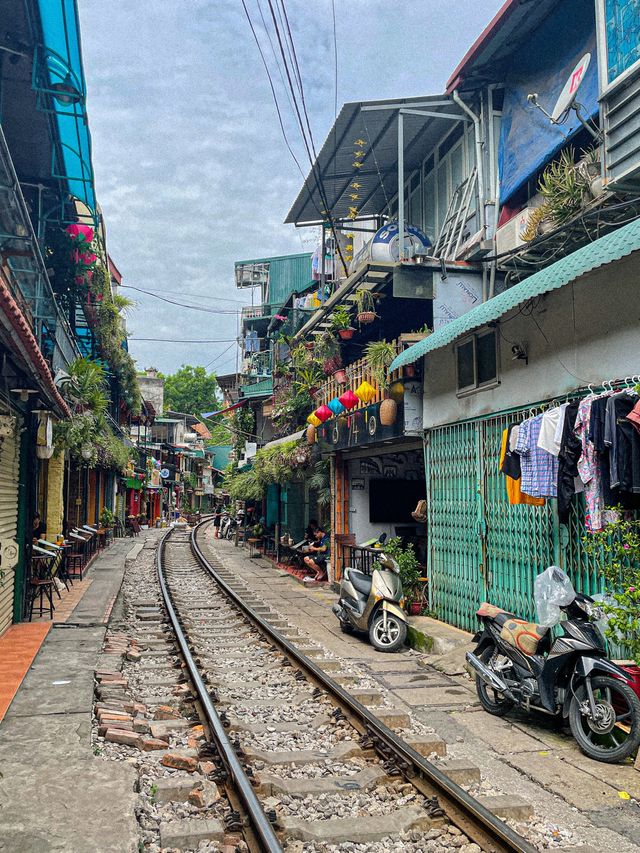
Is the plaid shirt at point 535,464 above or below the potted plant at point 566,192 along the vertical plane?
below

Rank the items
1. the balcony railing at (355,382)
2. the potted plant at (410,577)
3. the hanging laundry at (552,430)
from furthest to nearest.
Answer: the balcony railing at (355,382) < the potted plant at (410,577) < the hanging laundry at (552,430)

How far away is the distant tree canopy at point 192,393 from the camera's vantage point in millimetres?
73188

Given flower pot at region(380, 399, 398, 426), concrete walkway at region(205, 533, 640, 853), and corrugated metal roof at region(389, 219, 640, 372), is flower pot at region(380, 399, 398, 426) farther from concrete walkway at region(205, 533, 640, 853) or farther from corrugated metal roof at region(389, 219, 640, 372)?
concrete walkway at region(205, 533, 640, 853)

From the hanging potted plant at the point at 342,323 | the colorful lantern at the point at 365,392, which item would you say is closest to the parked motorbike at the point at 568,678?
the colorful lantern at the point at 365,392

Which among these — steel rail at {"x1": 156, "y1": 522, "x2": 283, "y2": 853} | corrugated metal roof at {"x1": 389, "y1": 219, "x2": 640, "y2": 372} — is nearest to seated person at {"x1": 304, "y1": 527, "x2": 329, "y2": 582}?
steel rail at {"x1": 156, "y1": 522, "x2": 283, "y2": 853}

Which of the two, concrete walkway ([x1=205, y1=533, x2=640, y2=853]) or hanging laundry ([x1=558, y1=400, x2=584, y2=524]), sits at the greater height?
hanging laundry ([x1=558, y1=400, x2=584, y2=524])

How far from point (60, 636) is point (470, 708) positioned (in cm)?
554

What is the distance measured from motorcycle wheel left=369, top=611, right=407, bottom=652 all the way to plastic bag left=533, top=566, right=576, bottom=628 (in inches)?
154

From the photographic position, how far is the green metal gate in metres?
7.68

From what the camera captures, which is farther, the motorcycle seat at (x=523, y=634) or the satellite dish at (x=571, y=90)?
the satellite dish at (x=571, y=90)

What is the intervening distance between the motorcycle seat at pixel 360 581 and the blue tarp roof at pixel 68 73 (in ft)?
27.8

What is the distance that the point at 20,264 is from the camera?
1133 centimetres

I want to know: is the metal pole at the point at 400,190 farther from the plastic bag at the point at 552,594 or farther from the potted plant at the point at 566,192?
the plastic bag at the point at 552,594

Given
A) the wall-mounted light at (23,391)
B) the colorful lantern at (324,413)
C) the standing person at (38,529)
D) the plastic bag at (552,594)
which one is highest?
the colorful lantern at (324,413)
